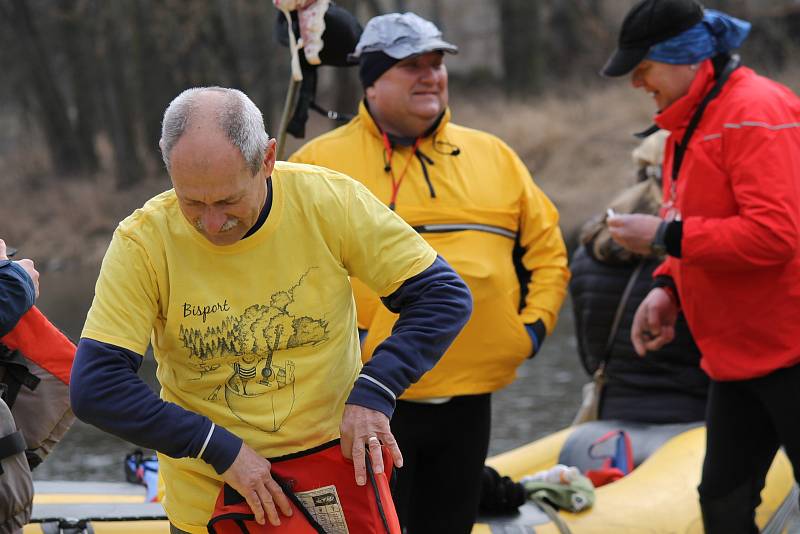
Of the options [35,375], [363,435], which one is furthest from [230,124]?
[35,375]

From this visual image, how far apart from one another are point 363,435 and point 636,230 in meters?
1.43

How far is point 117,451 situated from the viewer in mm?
7543

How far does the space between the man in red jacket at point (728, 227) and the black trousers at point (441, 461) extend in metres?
0.72

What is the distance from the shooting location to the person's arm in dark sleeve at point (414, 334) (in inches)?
96.1

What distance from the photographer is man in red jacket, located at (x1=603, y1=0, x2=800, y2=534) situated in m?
3.29

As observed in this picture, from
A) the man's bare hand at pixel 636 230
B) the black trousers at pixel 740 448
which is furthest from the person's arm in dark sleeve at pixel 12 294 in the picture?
the black trousers at pixel 740 448

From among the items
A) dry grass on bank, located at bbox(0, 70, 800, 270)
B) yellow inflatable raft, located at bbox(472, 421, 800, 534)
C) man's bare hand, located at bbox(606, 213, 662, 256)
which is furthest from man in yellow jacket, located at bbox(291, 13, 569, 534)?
dry grass on bank, located at bbox(0, 70, 800, 270)

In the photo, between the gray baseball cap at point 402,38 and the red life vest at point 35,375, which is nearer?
the red life vest at point 35,375

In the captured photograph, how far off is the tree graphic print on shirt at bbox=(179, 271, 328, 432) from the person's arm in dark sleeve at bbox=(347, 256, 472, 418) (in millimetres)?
173

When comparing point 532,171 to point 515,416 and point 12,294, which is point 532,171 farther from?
point 12,294

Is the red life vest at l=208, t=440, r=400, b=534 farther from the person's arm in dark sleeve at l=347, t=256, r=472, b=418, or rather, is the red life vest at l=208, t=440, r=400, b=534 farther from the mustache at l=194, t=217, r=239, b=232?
the mustache at l=194, t=217, r=239, b=232

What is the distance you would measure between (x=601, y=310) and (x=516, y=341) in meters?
1.65

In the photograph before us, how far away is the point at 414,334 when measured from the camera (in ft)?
8.23

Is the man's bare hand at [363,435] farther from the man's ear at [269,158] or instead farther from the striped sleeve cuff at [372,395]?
the man's ear at [269,158]
